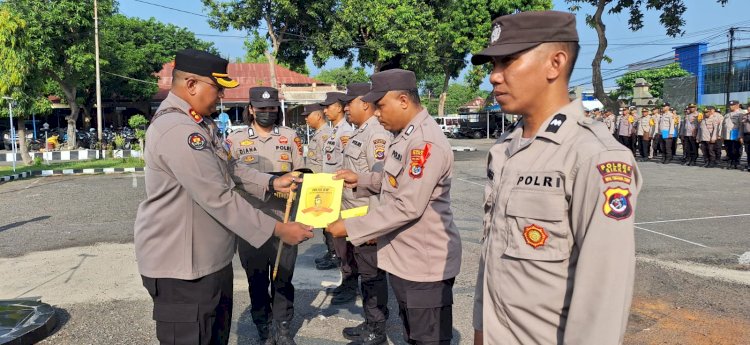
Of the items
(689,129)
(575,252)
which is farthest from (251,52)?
(575,252)

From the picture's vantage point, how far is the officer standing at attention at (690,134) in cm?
1587

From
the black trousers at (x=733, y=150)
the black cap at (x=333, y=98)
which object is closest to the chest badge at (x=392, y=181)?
the black cap at (x=333, y=98)

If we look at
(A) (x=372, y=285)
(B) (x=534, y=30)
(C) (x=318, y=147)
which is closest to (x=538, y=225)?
(B) (x=534, y=30)

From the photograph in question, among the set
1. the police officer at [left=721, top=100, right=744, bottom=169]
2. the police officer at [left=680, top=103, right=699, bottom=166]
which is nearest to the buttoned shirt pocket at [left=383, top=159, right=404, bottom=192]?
the police officer at [left=721, top=100, right=744, bottom=169]

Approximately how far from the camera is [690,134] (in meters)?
15.9

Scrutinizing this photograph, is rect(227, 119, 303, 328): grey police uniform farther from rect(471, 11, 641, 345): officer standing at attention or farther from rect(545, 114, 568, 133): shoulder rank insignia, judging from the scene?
rect(545, 114, 568, 133): shoulder rank insignia

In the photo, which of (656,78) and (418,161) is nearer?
(418,161)

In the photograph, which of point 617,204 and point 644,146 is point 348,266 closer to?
point 617,204

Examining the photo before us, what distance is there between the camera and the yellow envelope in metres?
3.24

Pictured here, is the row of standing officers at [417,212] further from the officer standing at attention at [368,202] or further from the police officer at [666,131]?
the police officer at [666,131]

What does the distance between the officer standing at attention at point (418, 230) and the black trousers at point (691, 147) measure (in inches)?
623

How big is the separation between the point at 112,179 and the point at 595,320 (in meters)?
15.1

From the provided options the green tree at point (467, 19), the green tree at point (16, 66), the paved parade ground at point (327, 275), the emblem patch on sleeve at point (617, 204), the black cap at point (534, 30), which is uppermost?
the green tree at point (467, 19)

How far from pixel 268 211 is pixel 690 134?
15621mm
